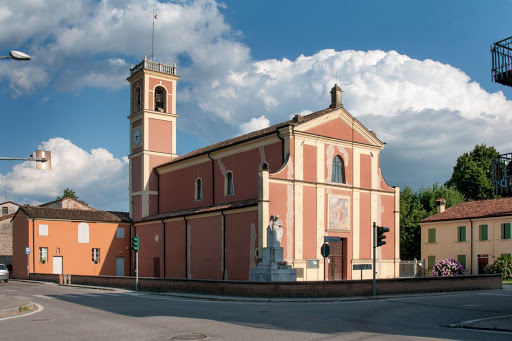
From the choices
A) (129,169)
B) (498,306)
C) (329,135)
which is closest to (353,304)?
(498,306)

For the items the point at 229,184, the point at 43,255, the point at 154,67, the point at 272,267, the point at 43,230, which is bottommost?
the point at 43,255

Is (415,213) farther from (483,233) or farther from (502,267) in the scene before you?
(502,267)

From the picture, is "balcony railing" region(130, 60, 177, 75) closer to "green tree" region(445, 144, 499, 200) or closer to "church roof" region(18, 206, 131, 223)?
"church roof" region(18, 206, 131, 223)

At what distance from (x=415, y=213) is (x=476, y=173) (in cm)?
925

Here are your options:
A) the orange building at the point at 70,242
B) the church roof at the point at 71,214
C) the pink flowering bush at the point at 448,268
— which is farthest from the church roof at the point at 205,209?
the pink flowering bush at the point at 448,268

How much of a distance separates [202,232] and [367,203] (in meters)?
10.6

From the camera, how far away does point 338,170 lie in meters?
33.8

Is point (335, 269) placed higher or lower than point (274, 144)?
lower

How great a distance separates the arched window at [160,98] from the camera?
45.9 metres

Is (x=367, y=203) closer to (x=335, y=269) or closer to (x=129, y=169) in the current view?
(x=335, y=269)

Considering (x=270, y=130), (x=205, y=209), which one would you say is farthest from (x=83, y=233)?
(x=270, y=130)

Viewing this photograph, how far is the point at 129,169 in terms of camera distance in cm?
4619

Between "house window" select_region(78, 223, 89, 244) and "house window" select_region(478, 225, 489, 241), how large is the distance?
31177mm

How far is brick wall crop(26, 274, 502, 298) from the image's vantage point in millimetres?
22469
